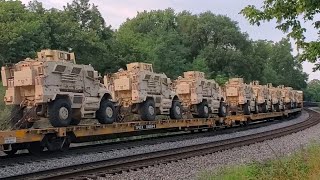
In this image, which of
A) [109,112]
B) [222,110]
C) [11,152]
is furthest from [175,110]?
[11,152]

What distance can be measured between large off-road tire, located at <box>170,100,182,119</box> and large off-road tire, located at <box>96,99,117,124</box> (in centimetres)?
533

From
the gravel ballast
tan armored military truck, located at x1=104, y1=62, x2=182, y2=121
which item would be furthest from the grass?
tan armored military truck, located at x1=104, y1=62, x2=182, y2=121

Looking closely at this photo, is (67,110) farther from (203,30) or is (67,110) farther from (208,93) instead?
(203,30)

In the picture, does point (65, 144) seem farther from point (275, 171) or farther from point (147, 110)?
point (275, 171)

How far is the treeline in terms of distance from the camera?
33.4 m

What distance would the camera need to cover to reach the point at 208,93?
27.1 m

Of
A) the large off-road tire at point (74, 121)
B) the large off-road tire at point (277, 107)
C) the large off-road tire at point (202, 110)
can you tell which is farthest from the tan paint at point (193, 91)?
the large off-road tire at point (277, 107)

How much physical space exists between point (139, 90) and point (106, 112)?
2953 millimetres

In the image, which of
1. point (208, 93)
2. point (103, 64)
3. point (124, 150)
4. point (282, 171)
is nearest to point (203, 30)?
point (103, 64)

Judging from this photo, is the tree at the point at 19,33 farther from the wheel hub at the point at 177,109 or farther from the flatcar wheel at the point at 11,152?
the flatcar wheel at the point at 11,152

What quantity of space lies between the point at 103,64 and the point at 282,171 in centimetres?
2996

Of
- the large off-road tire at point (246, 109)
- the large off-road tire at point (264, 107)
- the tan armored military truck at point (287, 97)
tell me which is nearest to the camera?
the large off-road tire at point (246, 109)

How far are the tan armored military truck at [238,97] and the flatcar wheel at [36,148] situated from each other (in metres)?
19.8

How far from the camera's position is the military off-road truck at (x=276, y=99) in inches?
1597
